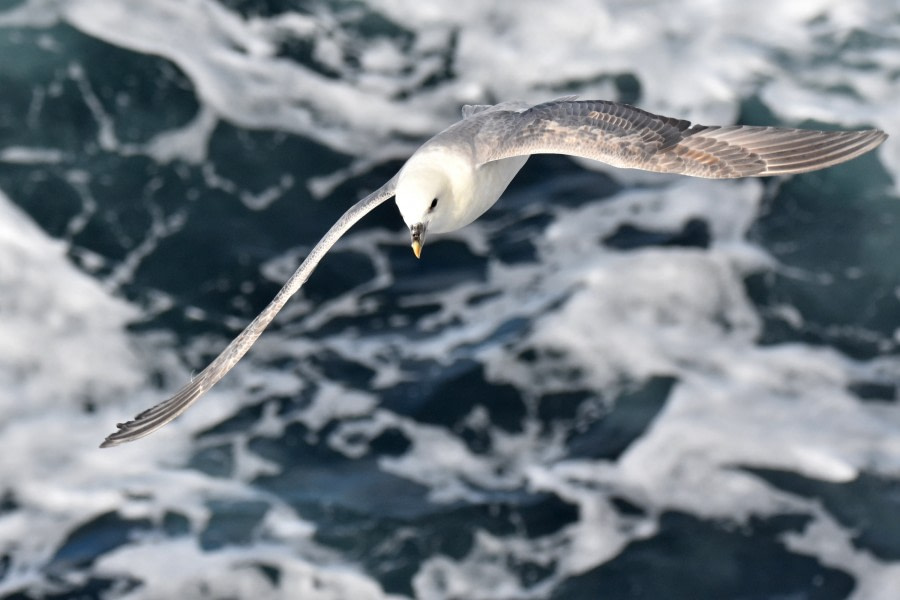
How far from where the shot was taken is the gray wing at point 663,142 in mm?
8867

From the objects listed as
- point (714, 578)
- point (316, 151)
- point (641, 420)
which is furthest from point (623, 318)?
point (316, 151)

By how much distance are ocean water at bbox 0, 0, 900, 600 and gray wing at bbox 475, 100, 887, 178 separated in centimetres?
466

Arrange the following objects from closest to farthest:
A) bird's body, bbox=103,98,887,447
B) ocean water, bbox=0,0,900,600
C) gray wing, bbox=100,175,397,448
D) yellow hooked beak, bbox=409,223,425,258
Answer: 1. yellow hooked beak, bbox=409,223,425,258
2. bird's body, bbox=103,98,887,447
3. gray wing, bbox=100,175,397,448
4. ocean water, bbox=0,0,900,600

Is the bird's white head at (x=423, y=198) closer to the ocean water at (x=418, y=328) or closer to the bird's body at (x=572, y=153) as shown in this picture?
the bird's body at (x=572, y=153)

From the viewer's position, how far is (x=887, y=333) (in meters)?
13.9

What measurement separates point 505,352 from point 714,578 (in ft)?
11.4

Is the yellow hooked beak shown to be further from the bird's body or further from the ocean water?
the ocean water

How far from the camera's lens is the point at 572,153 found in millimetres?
9086

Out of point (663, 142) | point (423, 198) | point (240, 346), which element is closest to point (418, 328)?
point (240, 346)

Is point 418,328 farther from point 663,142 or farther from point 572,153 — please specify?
point 663,142

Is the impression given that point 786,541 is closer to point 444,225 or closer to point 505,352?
point 505,352

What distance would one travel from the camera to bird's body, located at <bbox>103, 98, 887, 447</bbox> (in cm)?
885

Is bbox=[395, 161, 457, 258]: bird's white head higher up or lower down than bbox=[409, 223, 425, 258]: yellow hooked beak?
higher up

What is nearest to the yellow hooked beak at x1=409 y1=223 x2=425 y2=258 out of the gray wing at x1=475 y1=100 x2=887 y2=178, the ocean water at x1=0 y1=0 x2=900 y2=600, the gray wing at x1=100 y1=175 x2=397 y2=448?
the gray wing at x1=100 y1=175 x2=397 y2=448
